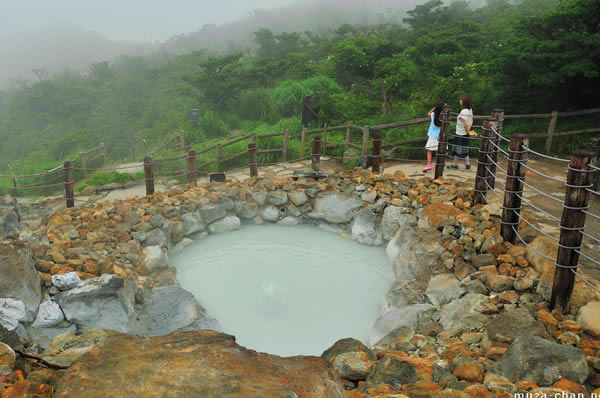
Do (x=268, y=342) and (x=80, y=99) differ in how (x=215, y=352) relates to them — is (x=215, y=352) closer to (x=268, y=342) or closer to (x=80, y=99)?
(x=268, y=342)

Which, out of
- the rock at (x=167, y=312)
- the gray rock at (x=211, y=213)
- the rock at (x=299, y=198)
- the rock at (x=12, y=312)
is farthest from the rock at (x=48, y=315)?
the rock at (x=299, y=198)

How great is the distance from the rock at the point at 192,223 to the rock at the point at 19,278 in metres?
2.63

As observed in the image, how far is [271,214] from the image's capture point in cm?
761

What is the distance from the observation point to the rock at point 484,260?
16.0 feet

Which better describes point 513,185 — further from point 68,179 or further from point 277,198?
point 68,179

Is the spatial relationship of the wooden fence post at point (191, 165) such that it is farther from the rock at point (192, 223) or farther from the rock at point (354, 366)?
the rock at point (354, 366)

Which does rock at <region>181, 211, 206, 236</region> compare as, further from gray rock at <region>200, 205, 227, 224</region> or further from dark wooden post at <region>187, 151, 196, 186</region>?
dark wooden post at <region>187, 151, 196, 186</region>

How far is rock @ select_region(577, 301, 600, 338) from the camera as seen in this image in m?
3.57

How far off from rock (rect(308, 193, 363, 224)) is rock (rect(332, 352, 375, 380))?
3.84 meters

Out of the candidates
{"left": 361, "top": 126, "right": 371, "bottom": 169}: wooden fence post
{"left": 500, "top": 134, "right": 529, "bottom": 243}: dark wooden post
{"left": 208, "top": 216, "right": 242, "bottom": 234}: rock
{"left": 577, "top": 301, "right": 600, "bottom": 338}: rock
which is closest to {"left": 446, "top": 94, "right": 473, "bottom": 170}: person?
{"left": 361, "top": 126, "right": 371, "bottom": 169}: wooden fence post

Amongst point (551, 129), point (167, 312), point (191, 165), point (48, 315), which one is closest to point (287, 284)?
point (167, 312)

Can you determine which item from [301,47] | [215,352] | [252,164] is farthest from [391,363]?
[301,47]

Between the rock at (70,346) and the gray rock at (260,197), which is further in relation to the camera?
the gray rock at (260,197)

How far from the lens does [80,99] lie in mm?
26938
